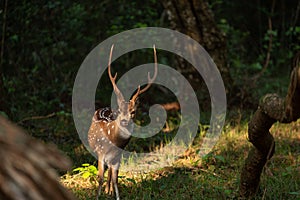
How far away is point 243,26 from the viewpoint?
1481cm

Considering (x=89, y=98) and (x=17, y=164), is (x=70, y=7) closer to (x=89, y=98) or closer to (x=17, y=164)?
(x=89, y=98)

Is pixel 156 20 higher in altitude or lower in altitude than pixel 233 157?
higher

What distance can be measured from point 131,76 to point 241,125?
131 inches

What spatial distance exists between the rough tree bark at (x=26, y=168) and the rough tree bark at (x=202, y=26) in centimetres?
748

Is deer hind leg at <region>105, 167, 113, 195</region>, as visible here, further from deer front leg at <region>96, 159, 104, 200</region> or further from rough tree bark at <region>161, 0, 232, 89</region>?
rough tree bark at <region>161, 0, 232, 89</region>

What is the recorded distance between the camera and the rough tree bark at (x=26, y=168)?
2.30 m

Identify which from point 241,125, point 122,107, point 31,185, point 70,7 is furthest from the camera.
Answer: point 70,7

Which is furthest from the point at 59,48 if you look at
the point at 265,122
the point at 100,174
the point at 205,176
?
the point at 265,122

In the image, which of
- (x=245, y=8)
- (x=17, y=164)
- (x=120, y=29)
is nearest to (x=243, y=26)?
(x=245, y=8)

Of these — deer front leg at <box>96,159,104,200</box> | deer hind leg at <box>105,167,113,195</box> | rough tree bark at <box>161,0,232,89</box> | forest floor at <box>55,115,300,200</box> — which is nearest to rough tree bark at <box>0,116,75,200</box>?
forest floor at <box>55,115,300,200</box>

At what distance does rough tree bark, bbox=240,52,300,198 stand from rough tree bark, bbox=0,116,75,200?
211 centimetres

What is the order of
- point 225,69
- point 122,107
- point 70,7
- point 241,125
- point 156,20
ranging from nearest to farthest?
point 122,107 < point 241,125 < point 225,69 < point 70,7 < point 156,20

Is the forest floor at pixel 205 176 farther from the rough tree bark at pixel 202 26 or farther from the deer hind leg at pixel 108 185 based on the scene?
the rough tree bark at pixel 202 26

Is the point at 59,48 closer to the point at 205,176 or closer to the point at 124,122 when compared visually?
the point at 205,176
